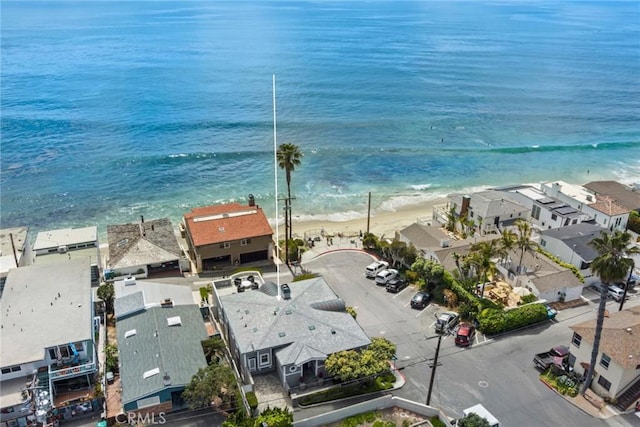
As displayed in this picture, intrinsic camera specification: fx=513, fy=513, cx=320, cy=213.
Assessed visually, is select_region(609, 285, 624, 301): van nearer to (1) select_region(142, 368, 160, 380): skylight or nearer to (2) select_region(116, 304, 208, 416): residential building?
(2) select_region(116, 304, 208, 416): residential building

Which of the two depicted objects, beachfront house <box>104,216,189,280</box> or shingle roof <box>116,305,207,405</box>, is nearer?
shingle roof <box>116,305,207,405</box>

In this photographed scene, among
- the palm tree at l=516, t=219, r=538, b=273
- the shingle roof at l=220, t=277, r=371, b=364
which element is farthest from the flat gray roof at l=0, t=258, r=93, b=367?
the palm tree at l=516, t=219, r=538, b=273

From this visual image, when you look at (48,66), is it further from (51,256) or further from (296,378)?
(296,378)

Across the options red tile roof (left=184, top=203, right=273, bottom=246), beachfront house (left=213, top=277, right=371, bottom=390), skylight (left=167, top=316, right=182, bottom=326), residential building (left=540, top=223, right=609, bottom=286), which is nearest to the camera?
beachfront house (left=213, top=277, right=371, bottom=390)

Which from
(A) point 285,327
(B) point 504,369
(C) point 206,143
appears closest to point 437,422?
(B) point 504,369

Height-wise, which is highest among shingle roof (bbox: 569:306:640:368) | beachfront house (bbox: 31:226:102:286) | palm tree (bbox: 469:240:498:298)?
palm tree (bbox: 469:240:498:298)

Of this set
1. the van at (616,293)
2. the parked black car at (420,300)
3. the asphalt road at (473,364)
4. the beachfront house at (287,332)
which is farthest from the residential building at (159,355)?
the van at (616,293)

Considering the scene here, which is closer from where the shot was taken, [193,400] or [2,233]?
[193,400]

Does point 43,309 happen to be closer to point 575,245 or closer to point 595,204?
point 575,245
